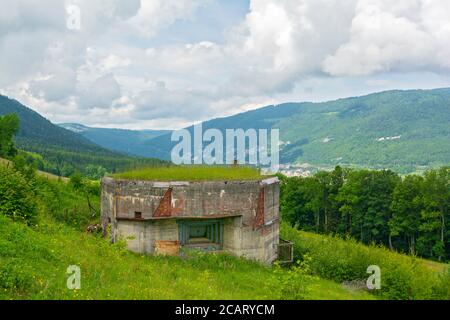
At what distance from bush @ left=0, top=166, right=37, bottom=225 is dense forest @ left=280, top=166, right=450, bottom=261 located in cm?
2320

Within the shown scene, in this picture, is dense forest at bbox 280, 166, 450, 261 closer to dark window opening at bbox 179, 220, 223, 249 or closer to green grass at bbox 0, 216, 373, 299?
dark window opening at bbox 179, 220, 223, 249

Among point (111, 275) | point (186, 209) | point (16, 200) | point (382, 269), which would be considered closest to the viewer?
point (111, 275)

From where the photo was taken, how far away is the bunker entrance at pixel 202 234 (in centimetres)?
1712

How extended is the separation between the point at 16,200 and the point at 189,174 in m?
5.79

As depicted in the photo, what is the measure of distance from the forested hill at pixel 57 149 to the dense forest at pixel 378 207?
58.0 ft

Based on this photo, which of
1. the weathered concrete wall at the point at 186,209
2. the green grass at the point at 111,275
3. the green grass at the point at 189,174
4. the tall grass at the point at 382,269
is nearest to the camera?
the green grass at the point at 111,275

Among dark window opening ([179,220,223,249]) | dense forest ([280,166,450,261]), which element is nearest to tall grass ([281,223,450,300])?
dark window opening ([179,220,223,249])

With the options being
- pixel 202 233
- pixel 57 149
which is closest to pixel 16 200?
pixel 202 233

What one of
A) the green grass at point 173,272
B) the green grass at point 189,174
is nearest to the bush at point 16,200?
the green grass at point 173,272

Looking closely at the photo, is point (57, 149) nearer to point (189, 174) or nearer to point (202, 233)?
point (202, 233)

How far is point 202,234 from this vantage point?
57.8ft

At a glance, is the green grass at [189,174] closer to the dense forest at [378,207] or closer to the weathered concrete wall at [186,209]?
the weathered concrete wall at [186,209]
